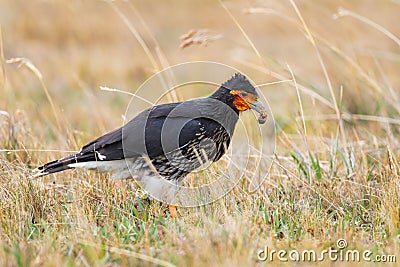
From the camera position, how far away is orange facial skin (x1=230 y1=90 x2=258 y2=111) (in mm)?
4238

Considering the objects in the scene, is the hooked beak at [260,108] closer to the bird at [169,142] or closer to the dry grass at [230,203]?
the bird at [169,142]

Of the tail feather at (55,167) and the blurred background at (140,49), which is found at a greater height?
the blurred background at (140,49)

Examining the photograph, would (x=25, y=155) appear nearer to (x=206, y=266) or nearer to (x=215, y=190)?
(x=215, y=190)

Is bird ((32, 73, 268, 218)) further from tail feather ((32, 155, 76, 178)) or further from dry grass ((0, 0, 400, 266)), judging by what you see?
dry grass ((0, 0, 400, 266))

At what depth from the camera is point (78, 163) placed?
429cm

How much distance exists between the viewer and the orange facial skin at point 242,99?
424 centimetres

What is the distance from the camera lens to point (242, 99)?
4.26 meters

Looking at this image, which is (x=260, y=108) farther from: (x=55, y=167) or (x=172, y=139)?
(x=55, y=167)

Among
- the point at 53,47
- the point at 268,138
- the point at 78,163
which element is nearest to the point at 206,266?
the point at 78,163

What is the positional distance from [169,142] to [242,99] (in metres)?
0.59

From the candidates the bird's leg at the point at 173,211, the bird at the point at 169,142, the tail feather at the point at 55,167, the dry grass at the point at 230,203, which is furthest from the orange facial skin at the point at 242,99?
the tail feather at the point at 55,167

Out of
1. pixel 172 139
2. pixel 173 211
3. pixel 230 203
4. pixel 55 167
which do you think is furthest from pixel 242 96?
pixel 55 167

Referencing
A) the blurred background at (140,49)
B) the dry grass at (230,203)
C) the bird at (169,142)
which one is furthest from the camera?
the blurred background at (140,49)

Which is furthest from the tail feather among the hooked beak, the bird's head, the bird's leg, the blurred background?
the blurred background
